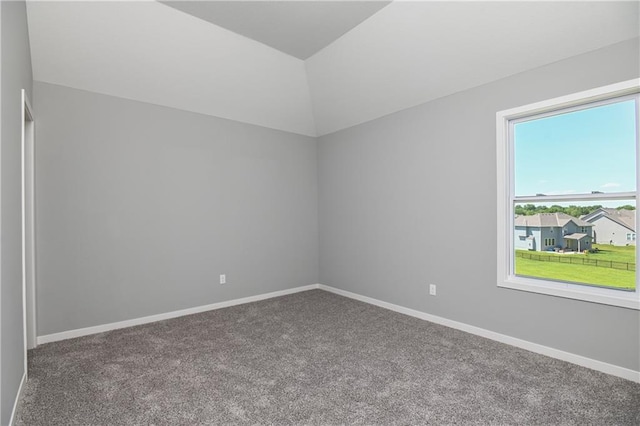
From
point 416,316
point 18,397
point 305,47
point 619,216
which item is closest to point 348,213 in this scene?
point 416,316

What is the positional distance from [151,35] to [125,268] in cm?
238

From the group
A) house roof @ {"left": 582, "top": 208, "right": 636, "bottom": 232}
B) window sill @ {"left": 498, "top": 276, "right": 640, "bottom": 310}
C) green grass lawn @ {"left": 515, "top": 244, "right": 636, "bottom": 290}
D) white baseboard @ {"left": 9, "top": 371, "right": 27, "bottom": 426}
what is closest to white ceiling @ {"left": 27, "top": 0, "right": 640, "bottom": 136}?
house roof @ {"left": 582, "top": 208, "right": 636, "bottom": 232}

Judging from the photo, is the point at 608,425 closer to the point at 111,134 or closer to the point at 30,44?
the point at 111,134

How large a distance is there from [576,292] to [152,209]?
13.7 feet

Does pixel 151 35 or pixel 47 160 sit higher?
pixel 151 35

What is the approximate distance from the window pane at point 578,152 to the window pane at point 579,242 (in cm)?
16

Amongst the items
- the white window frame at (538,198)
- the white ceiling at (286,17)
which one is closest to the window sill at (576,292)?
the white window frame at (538,198)

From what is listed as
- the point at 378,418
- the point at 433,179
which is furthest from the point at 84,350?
the point at 433,179

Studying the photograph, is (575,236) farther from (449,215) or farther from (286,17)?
(286,17)

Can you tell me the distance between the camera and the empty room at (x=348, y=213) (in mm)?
2109

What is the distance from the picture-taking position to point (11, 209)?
1.86m

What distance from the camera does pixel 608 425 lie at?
5.91 feet

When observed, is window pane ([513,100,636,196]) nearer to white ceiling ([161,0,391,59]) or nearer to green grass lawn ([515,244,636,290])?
green grass lawn ([515,244,636,290])

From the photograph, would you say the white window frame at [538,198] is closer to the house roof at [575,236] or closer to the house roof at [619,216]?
the house roof at [619,216]
